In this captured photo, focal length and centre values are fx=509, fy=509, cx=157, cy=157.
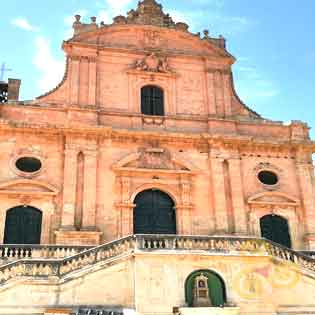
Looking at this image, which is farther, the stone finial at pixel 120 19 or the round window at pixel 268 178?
the stone finial at pixel 120 19

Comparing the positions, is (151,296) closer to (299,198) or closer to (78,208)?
(78,208)

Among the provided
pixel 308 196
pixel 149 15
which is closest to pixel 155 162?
pixel 308 196

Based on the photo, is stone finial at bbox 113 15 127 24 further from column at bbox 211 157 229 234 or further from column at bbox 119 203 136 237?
column at bbox 119 203 136 237

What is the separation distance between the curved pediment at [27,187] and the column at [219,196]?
Answer: 20.0ft

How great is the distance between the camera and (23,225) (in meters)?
18.1

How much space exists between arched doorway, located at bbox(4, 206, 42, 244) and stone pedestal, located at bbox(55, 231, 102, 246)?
2.98ft

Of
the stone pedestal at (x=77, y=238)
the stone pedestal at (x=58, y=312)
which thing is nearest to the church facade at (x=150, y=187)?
the stone pedestal at (x=77, y=238)

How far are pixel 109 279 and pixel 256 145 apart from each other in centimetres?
986

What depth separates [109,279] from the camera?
14125mm

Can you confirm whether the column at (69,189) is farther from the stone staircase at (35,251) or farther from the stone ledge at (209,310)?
the stone ledge at (209,310)

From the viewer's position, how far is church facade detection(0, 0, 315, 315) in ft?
46.3

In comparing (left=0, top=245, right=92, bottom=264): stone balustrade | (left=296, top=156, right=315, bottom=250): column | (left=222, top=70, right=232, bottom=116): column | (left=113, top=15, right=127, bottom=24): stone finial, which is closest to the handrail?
(left=0, top=245, right=92, bottom=264): stone balustrade

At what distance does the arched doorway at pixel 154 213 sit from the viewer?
750 inches

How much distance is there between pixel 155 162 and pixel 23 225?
5.58 meters
